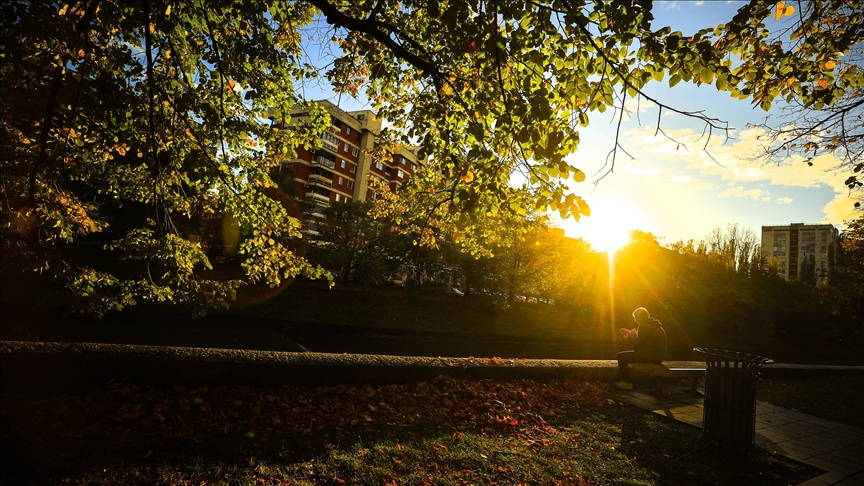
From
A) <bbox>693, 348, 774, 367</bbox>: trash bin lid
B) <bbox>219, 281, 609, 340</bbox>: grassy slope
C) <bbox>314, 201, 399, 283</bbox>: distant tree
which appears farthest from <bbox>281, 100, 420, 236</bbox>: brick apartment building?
<bbox>693, 348, 774, 367</bbox>: trash bin lid

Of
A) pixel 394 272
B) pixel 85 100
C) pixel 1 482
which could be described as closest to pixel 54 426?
pixel 1 482

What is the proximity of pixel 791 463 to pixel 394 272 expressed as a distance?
945 inches

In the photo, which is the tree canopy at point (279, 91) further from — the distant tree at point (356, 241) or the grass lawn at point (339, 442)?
the distant tree at point (356, 241)

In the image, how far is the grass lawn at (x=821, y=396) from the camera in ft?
26.6

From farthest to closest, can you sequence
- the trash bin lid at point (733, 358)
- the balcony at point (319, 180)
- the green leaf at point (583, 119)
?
the balcony at point (319, 180), the trash bin lid at point (733, 358), the green leaf at point (583, 119)

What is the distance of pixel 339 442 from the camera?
13.6 ft

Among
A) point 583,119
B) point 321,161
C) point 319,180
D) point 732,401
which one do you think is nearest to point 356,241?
point 732,401

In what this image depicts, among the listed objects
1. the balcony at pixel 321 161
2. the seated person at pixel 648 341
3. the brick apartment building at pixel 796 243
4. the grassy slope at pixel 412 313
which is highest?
the brick apartment building at pixel 796 243

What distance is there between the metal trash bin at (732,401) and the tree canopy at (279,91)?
308cm

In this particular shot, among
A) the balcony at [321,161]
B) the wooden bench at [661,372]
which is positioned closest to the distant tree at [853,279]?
the wooden bench at [661,372]

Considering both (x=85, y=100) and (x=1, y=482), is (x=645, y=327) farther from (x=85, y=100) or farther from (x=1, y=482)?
(x=85, y=100)

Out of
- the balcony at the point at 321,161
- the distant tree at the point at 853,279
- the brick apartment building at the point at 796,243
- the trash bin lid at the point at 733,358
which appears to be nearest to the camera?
the trash bin lid at the point at 733,358

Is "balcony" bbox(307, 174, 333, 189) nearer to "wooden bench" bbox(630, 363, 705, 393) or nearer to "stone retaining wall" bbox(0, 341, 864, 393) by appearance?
"stone retaining wall" bbox(0, 341, 864, 393)

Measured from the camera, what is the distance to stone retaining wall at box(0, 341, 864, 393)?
439 cm
